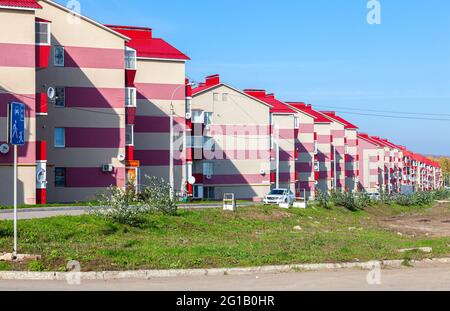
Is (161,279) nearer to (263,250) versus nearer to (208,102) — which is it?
(263,250)

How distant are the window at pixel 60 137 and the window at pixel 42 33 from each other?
827 centimetres

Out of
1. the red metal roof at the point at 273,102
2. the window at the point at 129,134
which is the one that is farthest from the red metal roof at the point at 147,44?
the red metal roof at the point at 273,102

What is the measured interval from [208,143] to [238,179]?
20.5 ft

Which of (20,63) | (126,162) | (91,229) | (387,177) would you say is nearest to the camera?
(91,229)

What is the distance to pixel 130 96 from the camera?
53500 mm

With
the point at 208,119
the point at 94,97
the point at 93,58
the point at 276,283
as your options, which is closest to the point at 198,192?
the point at 208,119

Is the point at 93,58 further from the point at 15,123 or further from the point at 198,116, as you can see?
the point at 15,123

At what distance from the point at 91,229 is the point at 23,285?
10.2m

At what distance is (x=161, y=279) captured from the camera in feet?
50.5

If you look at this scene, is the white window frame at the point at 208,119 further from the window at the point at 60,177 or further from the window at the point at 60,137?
the window at the point at 60,177

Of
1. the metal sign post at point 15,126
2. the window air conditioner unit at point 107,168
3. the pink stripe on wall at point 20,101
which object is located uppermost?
the pink stripe on wall at point 20,101

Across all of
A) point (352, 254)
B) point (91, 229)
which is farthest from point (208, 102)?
point (352, 254)

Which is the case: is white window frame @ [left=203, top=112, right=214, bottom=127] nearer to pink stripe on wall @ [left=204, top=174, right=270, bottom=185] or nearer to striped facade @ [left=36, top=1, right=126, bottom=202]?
pink stripe on wall @ [left=204, top=174, right=270, bottom=185]

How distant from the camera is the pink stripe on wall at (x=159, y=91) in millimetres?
59812
